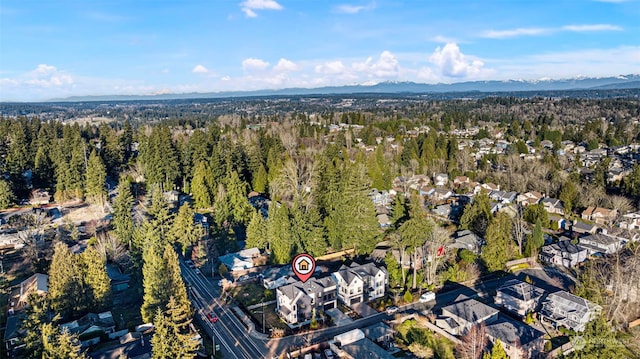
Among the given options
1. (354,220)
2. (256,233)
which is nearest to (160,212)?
(256,233)

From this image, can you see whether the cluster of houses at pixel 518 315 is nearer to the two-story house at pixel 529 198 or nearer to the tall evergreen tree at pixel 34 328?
the tall evergreen tree at pixel 34 328

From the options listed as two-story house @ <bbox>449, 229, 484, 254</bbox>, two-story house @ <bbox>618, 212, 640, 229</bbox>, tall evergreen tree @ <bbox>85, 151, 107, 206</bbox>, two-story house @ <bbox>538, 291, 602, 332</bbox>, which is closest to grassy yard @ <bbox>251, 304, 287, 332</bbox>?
two-story house @ <bbox>538, 291, 602, 332</bbox>

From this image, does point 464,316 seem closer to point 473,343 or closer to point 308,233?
point 473,343

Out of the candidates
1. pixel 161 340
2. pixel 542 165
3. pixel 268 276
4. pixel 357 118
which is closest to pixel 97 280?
pixel 161 340

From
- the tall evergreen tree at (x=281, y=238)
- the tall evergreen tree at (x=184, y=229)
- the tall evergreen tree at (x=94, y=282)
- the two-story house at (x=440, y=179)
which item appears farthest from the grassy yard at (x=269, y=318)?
the two-story house at (x=440, y=179)

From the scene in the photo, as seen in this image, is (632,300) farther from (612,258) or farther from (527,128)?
(527,128)

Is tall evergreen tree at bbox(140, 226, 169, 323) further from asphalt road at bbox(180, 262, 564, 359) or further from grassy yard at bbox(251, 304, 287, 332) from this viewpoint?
grassy yard at bbox(251, 304, 287, 332)
